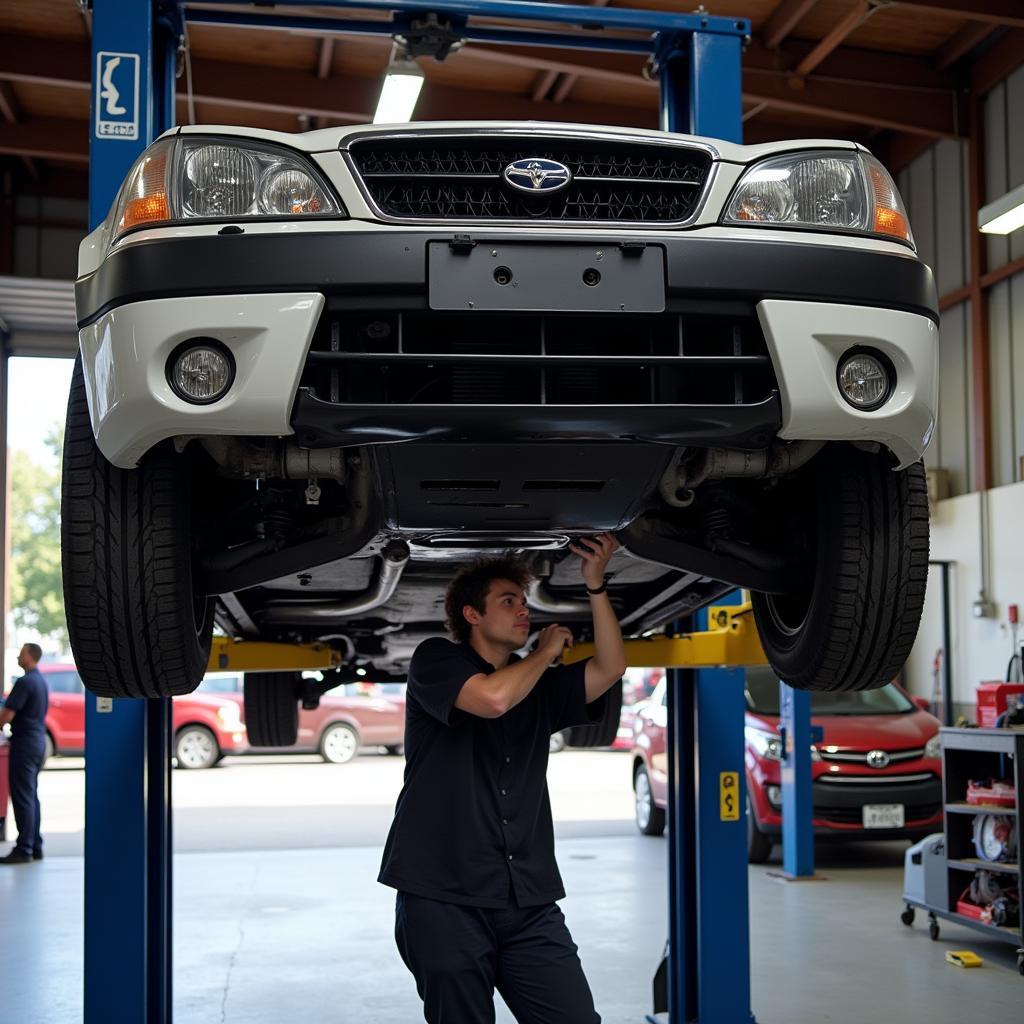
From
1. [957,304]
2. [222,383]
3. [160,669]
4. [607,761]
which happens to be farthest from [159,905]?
[607,761]

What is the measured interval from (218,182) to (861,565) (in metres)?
1.47

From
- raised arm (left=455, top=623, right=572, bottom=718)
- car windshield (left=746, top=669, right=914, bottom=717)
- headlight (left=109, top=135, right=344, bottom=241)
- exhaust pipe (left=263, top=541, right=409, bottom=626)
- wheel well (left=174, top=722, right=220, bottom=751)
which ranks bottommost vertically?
wheel well (left=174, top=722, right=220, bottom=751)

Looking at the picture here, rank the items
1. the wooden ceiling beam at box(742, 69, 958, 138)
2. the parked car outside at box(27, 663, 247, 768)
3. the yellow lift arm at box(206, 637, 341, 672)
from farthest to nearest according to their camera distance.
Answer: the parked car outside at box(27, 663, 247, 768) < the wooden ceiling beam at box(742, 69, 958, 138) < the yellow lift arm at box(206, 637, 341, 672)

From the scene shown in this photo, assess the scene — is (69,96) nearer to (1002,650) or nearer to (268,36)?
(268,36)

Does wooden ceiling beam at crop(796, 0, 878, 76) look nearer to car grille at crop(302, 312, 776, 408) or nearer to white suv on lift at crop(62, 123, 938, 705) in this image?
white suv on lift at crop(62, 123, 938, 705)

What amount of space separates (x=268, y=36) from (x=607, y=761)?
1094 cm

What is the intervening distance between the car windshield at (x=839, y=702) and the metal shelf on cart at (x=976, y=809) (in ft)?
9.57

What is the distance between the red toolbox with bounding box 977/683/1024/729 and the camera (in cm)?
611

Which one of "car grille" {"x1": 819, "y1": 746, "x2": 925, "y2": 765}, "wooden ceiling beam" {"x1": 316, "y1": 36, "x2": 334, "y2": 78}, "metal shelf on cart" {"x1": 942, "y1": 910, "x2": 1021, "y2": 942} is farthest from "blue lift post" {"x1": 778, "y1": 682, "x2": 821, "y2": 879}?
"wooden ceiling beam" {"x1": 316, "y1": 36, "x2": 334, "y2": 78}

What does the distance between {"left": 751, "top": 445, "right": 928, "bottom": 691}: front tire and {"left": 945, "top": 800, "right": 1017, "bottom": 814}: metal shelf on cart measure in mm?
3217

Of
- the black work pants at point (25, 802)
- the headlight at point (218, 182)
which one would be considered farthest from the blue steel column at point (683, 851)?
the black work pants at point (25, 802)

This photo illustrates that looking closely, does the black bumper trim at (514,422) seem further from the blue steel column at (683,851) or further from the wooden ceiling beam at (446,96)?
the wooden ceiling beam at (446,96)

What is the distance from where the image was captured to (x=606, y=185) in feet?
7.51

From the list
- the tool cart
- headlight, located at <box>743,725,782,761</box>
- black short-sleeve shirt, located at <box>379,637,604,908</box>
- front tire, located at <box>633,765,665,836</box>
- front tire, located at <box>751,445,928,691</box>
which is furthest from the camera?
front tire, located at <box>633,765,665,836</box>
